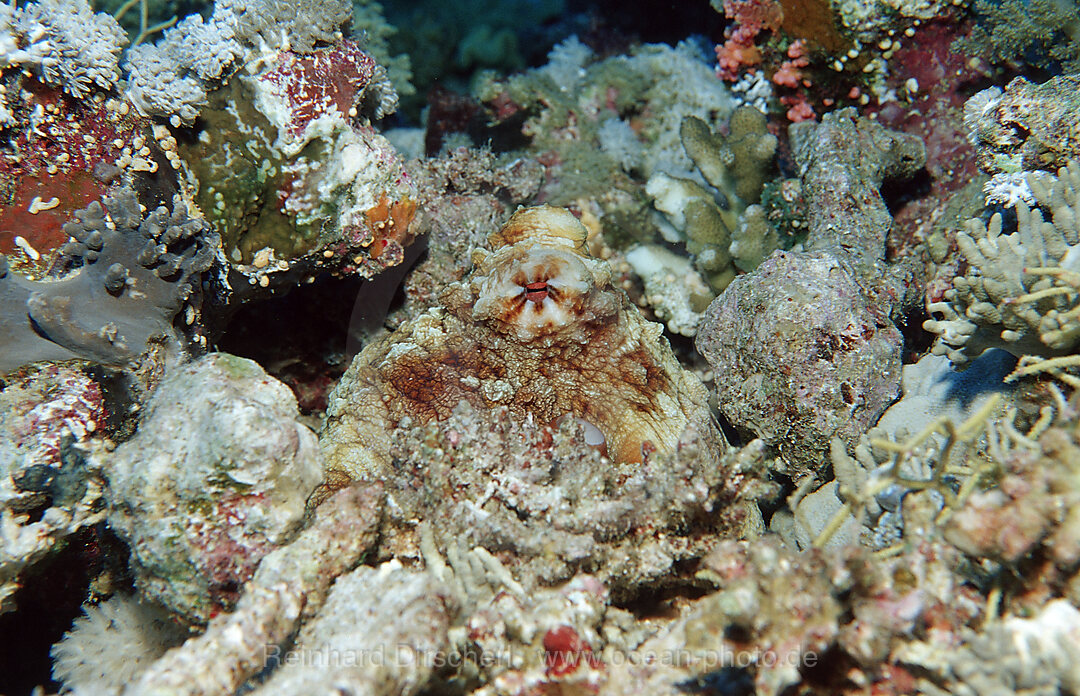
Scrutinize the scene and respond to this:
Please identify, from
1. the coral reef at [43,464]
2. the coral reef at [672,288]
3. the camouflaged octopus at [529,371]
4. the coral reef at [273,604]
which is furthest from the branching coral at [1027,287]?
the coral reef at [43,464]

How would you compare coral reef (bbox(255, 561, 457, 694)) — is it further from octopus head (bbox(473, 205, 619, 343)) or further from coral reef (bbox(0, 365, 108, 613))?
octopus head (bbox(473, 205, 619, 343))

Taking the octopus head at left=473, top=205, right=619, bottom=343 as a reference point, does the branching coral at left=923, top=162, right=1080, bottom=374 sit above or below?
below

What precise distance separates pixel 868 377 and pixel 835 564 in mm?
1492

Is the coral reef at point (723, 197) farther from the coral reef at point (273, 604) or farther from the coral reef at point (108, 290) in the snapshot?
the coral reef at point (108, 290)

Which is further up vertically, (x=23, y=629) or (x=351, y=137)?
(x=351, y=137)

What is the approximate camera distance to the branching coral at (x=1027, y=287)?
2.11 meters

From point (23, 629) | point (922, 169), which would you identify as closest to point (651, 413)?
point (922, 169)

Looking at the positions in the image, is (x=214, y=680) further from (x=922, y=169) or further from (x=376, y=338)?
(x=922, y=169)

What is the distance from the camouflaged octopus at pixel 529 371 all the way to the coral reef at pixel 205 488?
1.89 ft

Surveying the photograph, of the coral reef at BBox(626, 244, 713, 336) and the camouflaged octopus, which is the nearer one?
the camouflaged octopus

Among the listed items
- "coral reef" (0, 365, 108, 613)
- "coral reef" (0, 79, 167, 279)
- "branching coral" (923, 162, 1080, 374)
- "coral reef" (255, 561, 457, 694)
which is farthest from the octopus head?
"coral reef" (0, 365, 108, 613)

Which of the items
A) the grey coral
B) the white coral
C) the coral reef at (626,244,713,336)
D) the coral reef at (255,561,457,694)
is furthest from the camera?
the coral reef at (626,244,713,336)

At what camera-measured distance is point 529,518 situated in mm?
2359

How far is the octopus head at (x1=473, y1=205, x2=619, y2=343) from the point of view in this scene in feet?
9.58
